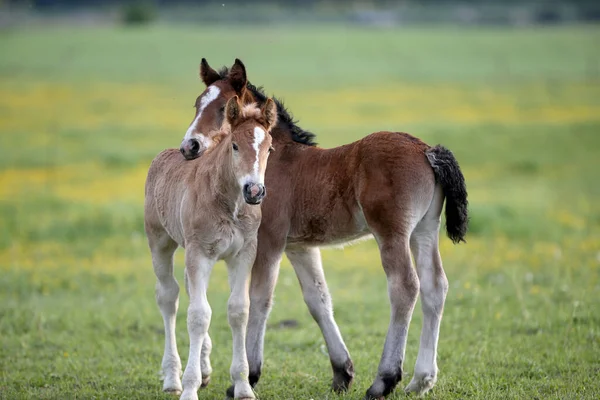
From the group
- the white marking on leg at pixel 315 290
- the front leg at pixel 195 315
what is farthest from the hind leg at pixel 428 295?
the front leg at pixel 195 315

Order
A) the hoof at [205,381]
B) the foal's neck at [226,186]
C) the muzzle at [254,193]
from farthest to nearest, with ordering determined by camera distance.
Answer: the hoof at [205,381], the foal's neck at [226,186], the muzzle at [254,193]

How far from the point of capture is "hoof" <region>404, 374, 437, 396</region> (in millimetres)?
7012

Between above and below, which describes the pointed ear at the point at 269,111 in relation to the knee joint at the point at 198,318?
above

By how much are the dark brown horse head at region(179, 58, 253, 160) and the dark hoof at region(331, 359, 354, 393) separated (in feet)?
7.12

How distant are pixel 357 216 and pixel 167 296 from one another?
1.89m

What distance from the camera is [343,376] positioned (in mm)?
7465

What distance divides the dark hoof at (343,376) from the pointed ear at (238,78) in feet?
8.25

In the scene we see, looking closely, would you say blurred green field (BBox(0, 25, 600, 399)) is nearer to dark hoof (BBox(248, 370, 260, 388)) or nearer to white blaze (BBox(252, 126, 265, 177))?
dark hoof (BBox(248, 370, 260, 388))

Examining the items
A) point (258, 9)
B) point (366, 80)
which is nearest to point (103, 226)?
point (366, 80)

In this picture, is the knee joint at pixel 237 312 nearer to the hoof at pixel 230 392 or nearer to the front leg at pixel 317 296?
the hoof at pixel 230 392

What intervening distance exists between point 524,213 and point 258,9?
67152mm

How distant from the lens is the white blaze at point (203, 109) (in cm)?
750

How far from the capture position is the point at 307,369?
27.1 ft

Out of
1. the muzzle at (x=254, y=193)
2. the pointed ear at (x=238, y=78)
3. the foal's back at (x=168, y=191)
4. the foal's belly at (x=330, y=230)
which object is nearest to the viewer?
the muzzle at (x=254, y=193)
